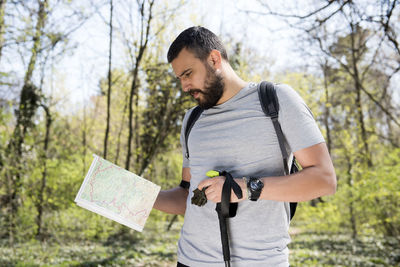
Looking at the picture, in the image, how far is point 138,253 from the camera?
738 cm

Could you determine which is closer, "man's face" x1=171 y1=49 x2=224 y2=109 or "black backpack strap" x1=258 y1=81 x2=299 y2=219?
"black backpack strap" x1=258 y1=81 x2=299 y2=219

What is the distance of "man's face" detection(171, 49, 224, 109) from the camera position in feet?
5.58

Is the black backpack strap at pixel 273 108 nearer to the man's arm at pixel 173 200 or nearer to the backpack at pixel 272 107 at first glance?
the backpack at pixel 272 107

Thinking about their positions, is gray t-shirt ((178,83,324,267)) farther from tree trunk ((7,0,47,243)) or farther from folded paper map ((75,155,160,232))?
tree trunk ((7,0,47,243))

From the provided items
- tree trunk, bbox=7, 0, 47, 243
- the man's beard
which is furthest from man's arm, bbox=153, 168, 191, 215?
tree trunk, bbox=7, 0, 47, 243

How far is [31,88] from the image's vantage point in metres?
8.79

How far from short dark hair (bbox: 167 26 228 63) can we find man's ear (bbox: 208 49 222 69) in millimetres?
21

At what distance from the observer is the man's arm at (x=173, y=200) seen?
192 centimetres

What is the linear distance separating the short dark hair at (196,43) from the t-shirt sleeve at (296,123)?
44 centimetres

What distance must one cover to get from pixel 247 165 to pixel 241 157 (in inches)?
1.8

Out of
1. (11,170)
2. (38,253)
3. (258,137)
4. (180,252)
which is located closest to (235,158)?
(258,137)

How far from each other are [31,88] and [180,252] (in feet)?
27.4

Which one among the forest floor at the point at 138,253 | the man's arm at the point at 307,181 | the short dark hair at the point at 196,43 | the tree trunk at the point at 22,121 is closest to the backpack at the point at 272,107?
the man's arm at the point at 307,181

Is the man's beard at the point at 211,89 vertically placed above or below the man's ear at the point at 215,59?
below
